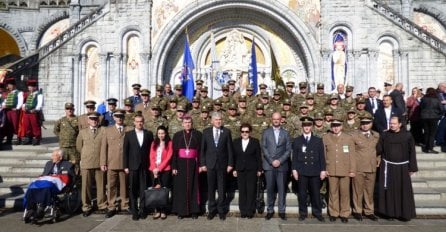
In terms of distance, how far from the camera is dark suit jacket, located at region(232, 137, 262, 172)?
26.3 ft

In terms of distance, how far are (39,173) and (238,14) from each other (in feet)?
45.3

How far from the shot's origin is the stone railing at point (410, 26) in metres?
18.5

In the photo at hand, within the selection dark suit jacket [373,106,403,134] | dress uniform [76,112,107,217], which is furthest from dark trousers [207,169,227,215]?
dark suit jacket [373,106,403,134]

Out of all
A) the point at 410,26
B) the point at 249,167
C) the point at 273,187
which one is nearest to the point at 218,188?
the point at 249,167

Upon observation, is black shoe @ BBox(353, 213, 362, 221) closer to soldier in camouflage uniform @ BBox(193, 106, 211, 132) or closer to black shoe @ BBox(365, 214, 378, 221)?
black shoe @ BBox(365, 214, 378, 221)

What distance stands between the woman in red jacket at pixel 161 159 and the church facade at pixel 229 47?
11.2 meters

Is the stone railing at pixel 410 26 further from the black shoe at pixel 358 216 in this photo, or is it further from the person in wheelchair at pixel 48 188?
the person in wheelchair at pixel 48 188

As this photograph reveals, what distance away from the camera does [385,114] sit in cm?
978

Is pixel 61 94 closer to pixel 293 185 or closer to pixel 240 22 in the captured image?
pixel 240 22

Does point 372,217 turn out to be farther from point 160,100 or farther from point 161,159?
point 160,100

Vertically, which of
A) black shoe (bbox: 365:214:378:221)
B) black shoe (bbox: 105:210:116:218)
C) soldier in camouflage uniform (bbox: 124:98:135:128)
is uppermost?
soldier in camouflage uniform (bbox: 124:98:135:128)

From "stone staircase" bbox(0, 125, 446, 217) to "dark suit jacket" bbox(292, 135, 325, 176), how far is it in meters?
1.11

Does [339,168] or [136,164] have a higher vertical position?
[136,164]

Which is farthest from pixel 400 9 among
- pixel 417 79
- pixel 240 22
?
pixel 240 22
